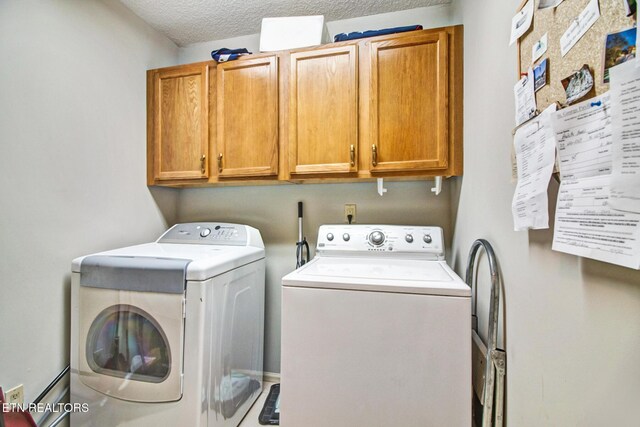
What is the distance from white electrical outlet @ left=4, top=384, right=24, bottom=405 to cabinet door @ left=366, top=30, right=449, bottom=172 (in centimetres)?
204

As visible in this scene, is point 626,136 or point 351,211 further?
point 351,211

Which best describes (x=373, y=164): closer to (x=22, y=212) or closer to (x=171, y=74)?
(x=171, y=74)

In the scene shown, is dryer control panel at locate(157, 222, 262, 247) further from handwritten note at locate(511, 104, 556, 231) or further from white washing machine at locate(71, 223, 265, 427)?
handwritten note at locate(511, 104, 556, 231)

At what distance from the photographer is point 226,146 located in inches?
71.4

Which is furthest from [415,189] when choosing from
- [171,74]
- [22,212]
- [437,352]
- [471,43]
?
[22,212]

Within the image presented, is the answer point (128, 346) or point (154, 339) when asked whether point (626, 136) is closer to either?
point (154, 339)

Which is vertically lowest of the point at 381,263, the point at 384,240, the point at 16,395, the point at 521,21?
the point at 16,395

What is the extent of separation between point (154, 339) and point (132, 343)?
0.13 metres

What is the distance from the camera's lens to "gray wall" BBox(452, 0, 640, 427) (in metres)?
0.50

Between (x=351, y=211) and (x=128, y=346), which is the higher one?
(x=351, y=211)

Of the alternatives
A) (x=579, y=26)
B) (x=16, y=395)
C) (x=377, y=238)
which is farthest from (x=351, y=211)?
(x=16, y=395)

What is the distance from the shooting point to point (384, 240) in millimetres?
1635

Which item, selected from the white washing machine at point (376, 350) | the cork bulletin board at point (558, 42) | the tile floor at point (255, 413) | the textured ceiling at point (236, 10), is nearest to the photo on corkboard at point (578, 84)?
the cork bulletin board at point (558, 42)

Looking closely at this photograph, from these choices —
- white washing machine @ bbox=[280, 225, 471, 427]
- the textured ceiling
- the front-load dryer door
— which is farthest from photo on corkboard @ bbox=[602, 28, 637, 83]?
the textured ceiling
